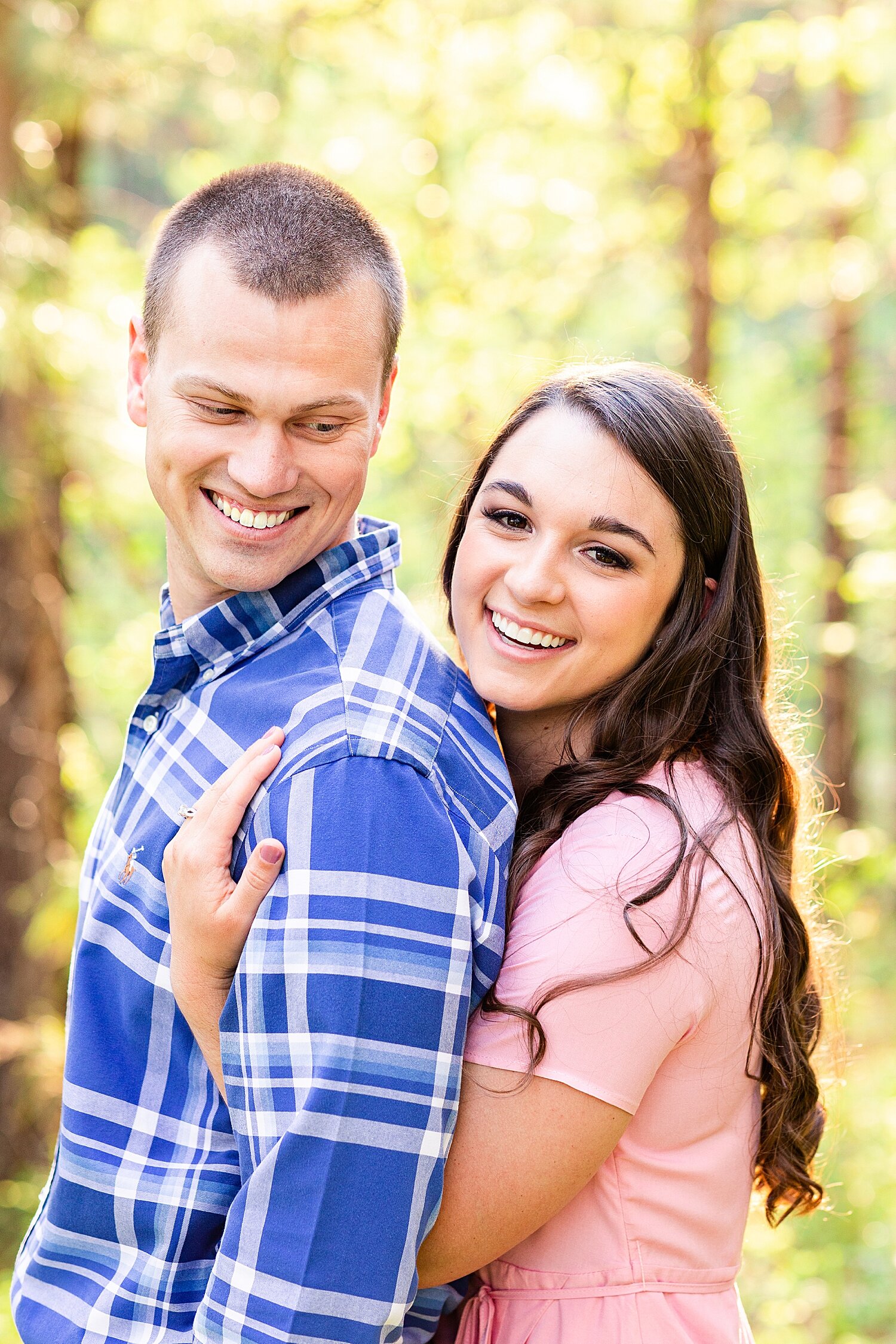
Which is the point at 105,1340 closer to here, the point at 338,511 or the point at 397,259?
the point at 338,511

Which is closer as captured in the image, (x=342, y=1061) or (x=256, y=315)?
(x=342, y=1061)

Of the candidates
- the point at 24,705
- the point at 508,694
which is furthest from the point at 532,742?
the point at 24,705

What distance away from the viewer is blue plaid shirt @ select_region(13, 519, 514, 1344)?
55.2 inches

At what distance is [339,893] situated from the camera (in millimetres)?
1424

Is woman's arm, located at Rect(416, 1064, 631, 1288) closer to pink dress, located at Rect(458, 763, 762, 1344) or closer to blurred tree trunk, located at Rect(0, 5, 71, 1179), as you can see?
pink dress, located at Rect(458, 763, 762, 1344)

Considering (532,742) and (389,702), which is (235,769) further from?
(532,742)

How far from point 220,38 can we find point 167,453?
22.0 ft

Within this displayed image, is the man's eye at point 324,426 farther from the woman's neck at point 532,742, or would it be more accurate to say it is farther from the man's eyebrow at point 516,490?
the woman's neck at point 532,742

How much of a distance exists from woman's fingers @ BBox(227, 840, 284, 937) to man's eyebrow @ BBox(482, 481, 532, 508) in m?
0.79

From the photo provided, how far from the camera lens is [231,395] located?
1784 mm

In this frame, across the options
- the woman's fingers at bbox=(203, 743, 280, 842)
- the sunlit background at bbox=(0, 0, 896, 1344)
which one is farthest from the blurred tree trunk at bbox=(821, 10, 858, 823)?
the woman's fingers at bbox=(203, 743, 280, 842)

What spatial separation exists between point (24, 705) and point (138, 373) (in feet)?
14.0

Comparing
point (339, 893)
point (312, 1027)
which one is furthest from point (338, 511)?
point (312, 1027)

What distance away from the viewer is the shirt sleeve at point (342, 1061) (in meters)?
1.39
